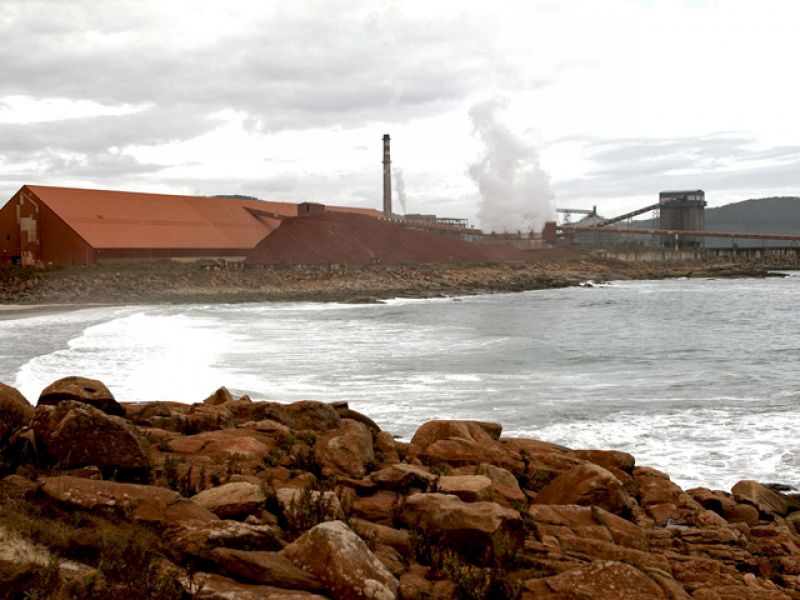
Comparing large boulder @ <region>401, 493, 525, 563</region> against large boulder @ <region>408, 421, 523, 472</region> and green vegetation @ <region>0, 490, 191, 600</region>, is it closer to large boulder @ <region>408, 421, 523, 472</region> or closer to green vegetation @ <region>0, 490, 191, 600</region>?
green vegetation @ <region>0, 490, 191, 600</region>

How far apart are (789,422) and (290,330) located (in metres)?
17.4

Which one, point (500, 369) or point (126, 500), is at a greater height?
point (126, 500)

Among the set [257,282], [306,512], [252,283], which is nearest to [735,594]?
[306,512]

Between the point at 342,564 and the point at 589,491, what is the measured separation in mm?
3083

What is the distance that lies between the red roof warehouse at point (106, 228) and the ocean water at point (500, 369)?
735 inches

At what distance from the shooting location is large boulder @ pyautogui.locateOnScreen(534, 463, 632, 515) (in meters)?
6.50

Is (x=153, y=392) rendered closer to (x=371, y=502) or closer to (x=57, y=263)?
(x=371, y=502)

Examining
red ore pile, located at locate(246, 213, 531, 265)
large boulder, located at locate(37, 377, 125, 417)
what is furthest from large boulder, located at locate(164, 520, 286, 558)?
red ore pile, located at locate(246, 213, 531, 265)

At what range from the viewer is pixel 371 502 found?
5.80 metres

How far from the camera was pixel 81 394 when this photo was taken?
709 cm

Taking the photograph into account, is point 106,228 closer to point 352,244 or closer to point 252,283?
→ point 252,283

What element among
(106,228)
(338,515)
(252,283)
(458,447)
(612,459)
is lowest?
(612,459)

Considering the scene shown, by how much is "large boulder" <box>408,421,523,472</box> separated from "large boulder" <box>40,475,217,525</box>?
3044 mm

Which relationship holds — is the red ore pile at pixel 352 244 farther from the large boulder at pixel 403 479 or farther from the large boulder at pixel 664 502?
the large boulder at pixel 403 479
